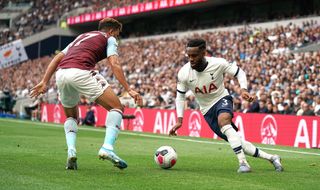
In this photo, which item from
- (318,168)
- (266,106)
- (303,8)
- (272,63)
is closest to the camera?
(318,168)

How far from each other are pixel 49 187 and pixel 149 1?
40795 mm

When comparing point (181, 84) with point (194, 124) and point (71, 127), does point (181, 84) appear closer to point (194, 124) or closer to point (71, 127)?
point (71, 127)

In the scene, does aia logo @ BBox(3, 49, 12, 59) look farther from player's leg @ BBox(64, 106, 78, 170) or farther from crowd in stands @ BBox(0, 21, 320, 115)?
player's leg @ BBox(64, 106, 78, 170)

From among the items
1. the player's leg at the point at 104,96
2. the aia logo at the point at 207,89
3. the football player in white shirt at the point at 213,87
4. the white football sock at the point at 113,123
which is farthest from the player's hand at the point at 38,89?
the aia logo at the point at 207,89

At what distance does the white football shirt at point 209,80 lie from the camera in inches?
400

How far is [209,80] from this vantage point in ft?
33.3

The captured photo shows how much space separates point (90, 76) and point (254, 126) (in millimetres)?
13872

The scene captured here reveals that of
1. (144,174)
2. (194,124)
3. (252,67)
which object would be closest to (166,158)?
(144,174)

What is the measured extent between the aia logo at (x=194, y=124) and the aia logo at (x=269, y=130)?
3.91 meters

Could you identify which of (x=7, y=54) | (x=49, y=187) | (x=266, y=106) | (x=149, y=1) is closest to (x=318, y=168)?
(x=49, y=187)

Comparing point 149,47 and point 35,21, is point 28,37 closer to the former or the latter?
point 35,21

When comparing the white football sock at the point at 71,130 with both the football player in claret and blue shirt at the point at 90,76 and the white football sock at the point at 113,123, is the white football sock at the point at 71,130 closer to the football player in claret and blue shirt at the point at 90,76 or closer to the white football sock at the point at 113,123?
the football player in claret and blue shirt at the point at 90,76

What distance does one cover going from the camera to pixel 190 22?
4766cm

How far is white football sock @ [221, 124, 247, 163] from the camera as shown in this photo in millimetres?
9711
